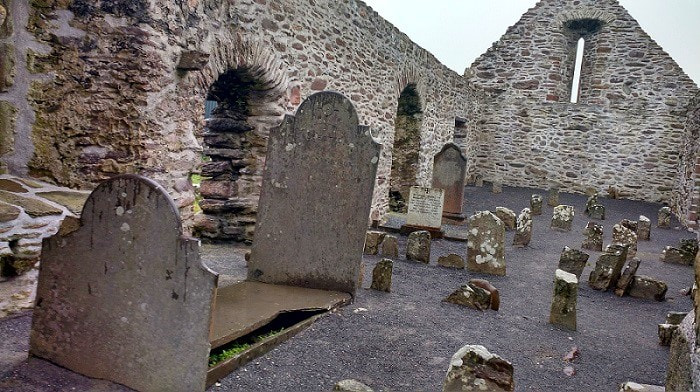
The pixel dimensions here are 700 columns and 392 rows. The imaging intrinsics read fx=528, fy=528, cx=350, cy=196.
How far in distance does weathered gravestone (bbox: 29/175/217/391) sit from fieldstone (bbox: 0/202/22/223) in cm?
101

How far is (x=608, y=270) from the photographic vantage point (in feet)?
18.6

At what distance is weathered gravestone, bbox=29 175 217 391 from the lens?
2641mm

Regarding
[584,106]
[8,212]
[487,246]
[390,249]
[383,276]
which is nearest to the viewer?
[8,212]

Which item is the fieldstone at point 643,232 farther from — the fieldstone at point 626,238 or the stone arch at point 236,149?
the stone arch at point 236,149

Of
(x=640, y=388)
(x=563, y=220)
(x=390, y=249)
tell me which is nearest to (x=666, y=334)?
(x=640, y=388)

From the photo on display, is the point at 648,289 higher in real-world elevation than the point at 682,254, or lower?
lower

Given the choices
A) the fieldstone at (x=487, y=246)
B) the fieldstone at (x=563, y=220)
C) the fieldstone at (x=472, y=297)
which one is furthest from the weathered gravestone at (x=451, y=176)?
the fieldstone at (x=472, y=297)

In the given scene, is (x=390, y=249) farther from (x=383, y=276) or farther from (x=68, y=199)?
(x=68, y=199)

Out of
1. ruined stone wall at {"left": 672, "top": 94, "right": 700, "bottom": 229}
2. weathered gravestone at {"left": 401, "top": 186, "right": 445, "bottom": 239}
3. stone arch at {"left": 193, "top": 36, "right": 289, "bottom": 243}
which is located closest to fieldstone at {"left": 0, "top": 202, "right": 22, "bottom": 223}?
stone arch at {"left": 193, "top": 36, "right": 289, "bottom": 243}

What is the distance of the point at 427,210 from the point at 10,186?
595 cm

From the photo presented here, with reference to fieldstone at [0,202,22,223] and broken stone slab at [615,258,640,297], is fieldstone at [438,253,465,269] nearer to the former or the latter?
broken stone slab at [615,258,640,297]

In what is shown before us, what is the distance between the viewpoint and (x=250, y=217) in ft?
23.2

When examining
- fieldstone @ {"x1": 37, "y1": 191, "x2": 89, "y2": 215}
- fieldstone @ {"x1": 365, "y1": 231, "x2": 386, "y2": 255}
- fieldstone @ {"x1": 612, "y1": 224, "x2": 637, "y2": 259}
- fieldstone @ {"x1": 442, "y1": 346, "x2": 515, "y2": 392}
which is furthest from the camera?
fieldstone @ {"x1": 612, "y1": 224, "x2": 637, "y2": 259}

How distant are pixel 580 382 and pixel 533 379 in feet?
0.99
